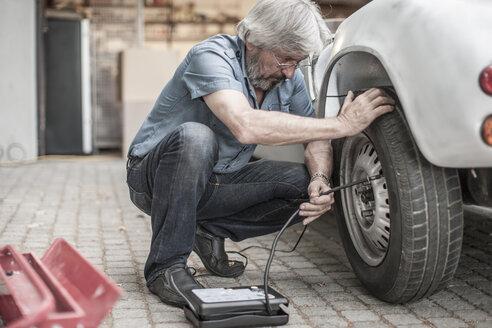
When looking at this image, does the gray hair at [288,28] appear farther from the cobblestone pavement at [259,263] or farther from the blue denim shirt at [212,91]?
the cobblestone pavement at [259,263]

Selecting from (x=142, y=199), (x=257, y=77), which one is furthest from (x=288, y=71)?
(x=142, y=199)

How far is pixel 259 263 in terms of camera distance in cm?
354

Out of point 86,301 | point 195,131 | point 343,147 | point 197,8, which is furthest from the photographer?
point 197,8

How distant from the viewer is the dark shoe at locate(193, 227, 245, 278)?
10.5 feet

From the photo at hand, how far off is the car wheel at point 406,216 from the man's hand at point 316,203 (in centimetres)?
18

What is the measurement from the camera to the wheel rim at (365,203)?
2.74m

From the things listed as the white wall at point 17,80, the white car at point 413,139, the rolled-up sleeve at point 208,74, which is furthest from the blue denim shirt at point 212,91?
the white wall at point 17,80

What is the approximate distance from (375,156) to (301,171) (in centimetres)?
47

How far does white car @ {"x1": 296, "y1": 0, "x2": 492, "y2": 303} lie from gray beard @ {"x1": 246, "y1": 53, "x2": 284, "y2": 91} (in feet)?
0.80

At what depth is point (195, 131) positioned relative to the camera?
9.17ft

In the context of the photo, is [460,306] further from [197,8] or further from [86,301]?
[197,8]

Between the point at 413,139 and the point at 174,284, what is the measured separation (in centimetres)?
111

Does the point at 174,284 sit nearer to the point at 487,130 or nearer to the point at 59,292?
the point at 59,292

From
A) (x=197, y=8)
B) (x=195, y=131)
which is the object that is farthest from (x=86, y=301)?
(x=197, y=8)
